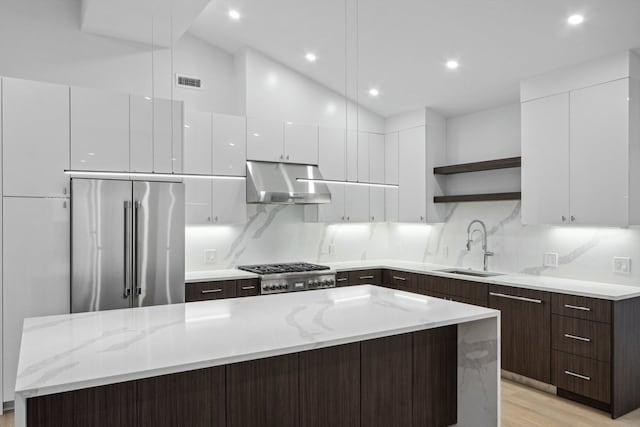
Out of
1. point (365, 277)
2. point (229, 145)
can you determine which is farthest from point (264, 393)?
point (365, 277)

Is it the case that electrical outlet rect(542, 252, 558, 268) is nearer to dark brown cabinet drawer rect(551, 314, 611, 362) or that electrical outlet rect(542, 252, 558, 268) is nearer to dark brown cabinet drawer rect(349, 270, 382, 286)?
dark brown cabinet drawer rect(551, 314, 611, 362)

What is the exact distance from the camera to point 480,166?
15.9 ft

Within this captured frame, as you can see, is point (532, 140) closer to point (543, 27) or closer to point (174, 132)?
point (543, 27)

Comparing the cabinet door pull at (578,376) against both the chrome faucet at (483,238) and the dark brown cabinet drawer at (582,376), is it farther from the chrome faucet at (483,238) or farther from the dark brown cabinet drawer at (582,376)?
the chrome faucet at (483,238)

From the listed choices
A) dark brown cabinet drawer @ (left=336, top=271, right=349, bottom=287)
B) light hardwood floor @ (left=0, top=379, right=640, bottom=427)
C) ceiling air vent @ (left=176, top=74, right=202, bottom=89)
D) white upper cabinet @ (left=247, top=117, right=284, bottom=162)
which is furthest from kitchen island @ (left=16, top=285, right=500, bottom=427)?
ceiling air vent @ (left=176, top=74, right=202, bottom=89)

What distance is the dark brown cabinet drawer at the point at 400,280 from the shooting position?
5.04m

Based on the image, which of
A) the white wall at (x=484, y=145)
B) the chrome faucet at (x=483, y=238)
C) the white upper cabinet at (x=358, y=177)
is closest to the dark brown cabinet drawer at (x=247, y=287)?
the white upper cabinet at (x=358, y=177)

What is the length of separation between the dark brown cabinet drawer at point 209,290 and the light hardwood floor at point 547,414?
1605mm

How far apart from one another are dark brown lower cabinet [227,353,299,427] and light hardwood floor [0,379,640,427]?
1.77 metres

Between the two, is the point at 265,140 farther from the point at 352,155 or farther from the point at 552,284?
the point at 552,284

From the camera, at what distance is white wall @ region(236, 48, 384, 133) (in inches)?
199

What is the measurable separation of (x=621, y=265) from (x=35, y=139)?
4.92 m

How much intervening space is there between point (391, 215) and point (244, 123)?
2181 millimetres

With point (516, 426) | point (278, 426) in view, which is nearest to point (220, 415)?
point (278, 426)
